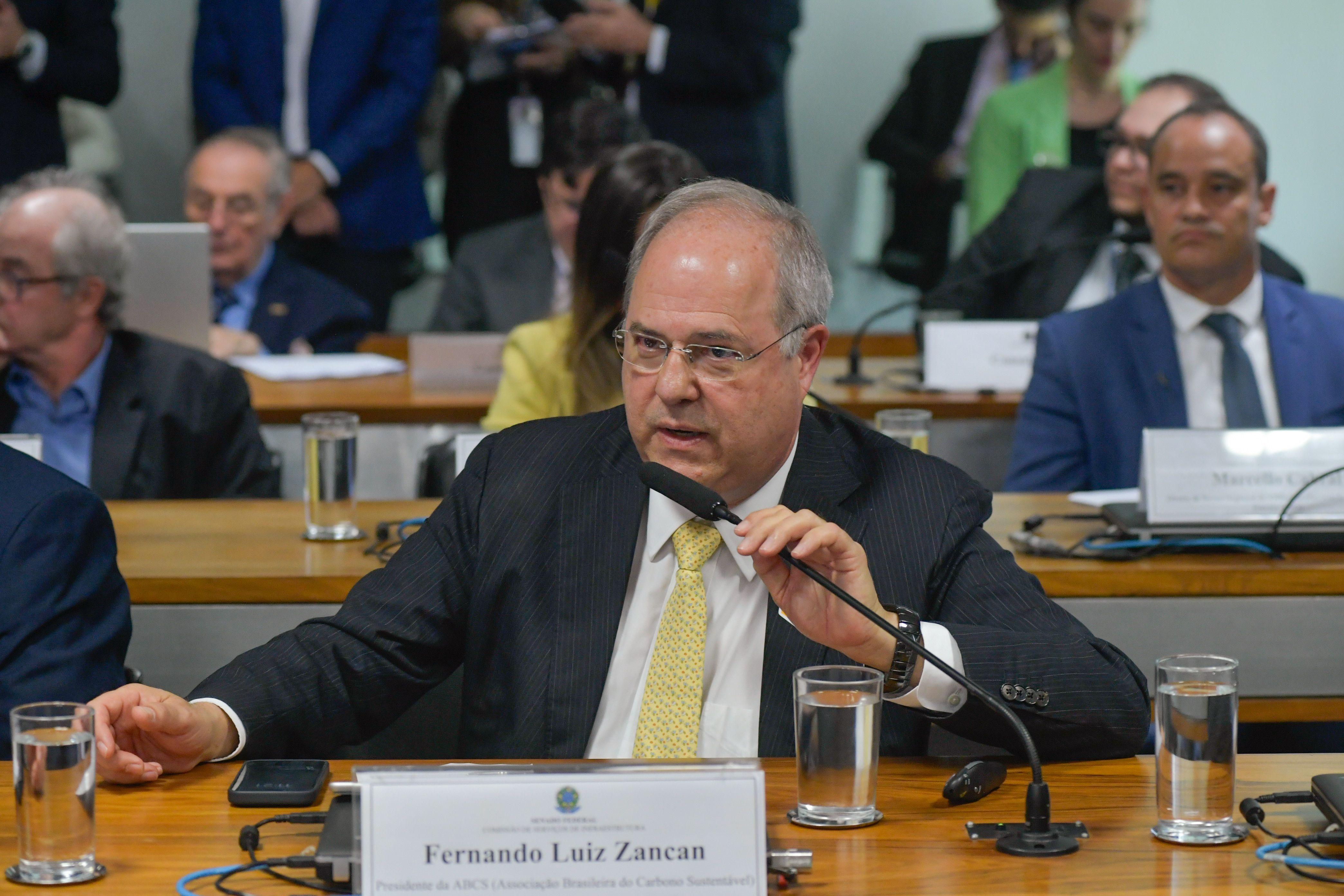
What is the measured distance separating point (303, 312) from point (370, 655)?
11.2 ft

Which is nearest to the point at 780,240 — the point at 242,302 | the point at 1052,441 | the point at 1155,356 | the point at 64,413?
the point at 1052,441

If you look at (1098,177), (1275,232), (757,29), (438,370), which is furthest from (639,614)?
(1275,232)

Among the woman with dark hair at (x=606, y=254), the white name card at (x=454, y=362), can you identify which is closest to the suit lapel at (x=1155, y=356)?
the woman with dark hair at (x=606, y=254)

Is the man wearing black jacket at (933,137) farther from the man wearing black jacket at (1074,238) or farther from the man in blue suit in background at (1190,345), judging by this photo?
the man in blue suit in background at (1190,345)

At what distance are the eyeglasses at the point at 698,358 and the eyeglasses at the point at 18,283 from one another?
6.93ft

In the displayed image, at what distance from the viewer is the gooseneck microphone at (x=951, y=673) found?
4.99ft

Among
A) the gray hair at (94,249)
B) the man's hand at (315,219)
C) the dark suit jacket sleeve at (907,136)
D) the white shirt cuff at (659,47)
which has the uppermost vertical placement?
the white shirt cuff at (659,47)

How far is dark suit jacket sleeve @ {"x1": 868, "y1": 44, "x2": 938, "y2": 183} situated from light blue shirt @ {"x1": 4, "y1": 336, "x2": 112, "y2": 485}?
387 cm

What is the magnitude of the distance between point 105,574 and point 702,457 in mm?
749

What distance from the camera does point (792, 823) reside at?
158 centimetres

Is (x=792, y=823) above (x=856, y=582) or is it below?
below

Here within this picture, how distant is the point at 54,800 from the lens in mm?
1430

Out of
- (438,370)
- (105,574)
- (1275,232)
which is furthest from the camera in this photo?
(1275,232)

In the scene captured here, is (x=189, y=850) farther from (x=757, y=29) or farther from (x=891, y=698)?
(x=757, y=29)
